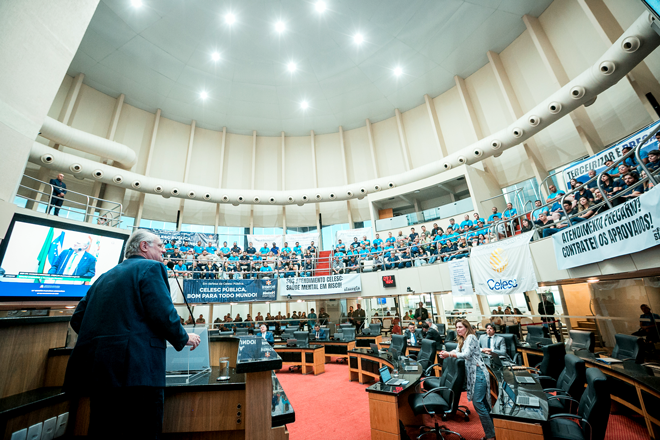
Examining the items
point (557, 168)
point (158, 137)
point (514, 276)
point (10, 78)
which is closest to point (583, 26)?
point (557, 168)

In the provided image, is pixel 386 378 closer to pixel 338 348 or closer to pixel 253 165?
pixel 338 348

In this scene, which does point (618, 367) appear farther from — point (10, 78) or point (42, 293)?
point (42, 293)

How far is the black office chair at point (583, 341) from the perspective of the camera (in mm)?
6094

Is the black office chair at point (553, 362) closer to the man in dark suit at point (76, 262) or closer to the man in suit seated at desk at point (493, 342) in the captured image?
the man in suit seated at desk at point (493, 342)

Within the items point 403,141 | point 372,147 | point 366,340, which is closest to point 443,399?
point 366,340

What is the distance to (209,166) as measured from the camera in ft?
63.1

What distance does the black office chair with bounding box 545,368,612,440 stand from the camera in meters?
2.69

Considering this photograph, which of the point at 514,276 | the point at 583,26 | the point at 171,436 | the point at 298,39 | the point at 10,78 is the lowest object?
the point at 171,436

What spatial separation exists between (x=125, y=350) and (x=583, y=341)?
8.39 metres

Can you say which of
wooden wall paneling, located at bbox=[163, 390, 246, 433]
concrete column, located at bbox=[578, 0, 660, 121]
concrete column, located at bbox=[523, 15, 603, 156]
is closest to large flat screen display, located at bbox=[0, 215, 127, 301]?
wooden wall paneling, located at bbox=[163, 390, 246, 433]

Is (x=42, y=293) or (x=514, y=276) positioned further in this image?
(x=514, y=276)

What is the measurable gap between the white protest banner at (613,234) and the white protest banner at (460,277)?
3217mm

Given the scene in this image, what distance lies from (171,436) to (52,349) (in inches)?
48.9

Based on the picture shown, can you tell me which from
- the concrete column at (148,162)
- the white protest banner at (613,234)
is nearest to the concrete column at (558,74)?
Answer: the white protest banner at (613,234)
